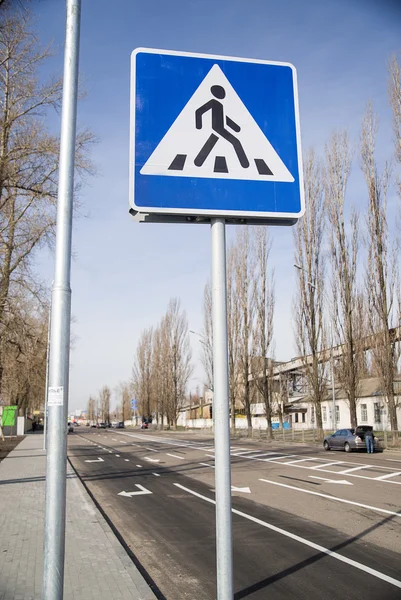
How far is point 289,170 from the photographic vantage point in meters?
3.19

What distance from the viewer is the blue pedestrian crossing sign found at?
9.81 ft

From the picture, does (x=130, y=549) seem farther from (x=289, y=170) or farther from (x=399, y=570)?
(x=289, y=170)

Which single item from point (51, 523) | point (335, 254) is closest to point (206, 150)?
point (51, 523)

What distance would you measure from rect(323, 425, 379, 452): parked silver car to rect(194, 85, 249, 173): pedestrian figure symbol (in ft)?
82.6

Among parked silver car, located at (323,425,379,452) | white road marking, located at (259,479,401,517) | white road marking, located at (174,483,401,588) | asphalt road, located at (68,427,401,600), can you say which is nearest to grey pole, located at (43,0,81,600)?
asphalt road, located at (68,427,401,600)

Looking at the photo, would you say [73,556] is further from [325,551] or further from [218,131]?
[218,131]

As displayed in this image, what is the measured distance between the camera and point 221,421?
9.12ft

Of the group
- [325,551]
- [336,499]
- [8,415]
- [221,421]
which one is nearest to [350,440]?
[336,499]

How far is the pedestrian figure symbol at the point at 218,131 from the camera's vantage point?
10.00 feet

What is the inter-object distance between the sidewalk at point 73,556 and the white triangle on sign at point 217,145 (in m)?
4.53

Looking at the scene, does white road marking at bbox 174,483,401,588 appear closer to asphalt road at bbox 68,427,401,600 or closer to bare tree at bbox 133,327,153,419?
asphalt road at bbox 68,427,401,600

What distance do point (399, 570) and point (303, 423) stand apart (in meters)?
54.9

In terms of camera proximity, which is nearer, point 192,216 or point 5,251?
point 192,216

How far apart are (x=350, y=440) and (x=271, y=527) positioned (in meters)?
18.4
